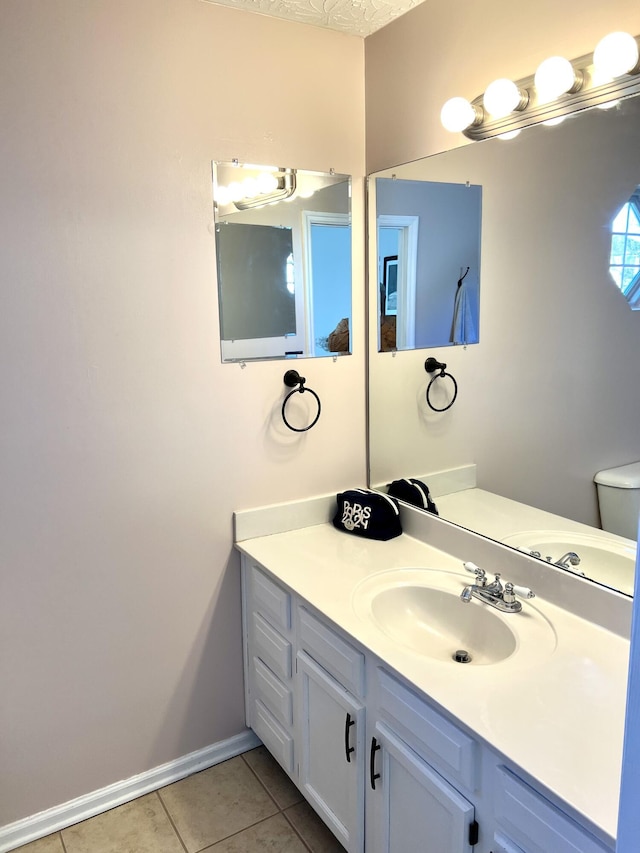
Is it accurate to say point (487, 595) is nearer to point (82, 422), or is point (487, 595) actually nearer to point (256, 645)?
point (256, 645)

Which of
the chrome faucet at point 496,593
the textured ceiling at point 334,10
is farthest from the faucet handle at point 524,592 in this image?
the textured ceiling at point 334,10

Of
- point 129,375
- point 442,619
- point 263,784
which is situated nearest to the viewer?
point 442,619

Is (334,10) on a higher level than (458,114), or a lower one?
higher

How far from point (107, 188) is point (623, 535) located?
1643mm

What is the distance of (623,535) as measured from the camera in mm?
1545

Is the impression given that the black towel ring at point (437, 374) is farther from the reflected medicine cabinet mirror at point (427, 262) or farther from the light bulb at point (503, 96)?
the light bulb at point (503, 96)

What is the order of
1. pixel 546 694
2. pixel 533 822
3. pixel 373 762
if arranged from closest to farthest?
pixel 533 822, pixel 546 694, pixel 373 762

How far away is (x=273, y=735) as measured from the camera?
6.82 ft

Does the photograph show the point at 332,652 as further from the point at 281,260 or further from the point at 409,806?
the point at 281,260

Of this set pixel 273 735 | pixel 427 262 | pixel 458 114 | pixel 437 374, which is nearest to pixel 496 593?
pixel 437 374

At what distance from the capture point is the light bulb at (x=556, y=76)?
146cm

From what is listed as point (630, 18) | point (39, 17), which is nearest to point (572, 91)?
point (630, 18)

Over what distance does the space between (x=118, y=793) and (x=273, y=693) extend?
0.60 meters

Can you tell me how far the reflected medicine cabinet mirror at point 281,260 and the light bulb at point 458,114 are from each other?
0.49 metres
